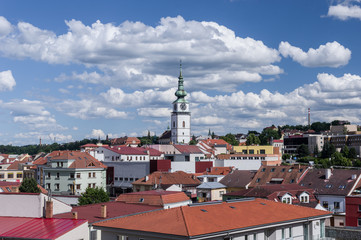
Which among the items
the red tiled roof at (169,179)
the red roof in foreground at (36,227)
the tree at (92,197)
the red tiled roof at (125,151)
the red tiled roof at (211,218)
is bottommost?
the tree at (92,197)

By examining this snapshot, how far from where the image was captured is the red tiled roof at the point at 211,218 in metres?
24.9

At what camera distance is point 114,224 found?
27672 millimetres

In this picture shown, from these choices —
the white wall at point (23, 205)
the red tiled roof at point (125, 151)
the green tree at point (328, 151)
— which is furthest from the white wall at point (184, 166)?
the white wall at point (23, 205)

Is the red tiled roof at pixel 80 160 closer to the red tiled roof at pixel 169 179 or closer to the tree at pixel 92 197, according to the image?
the red tiled roof at pixel 169 179

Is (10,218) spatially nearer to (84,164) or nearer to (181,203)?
(181,203)

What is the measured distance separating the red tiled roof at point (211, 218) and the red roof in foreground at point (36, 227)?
1.95 metres

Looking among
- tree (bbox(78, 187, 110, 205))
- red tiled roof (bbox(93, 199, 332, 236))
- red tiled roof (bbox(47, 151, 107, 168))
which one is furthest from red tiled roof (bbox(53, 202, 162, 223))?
red tiled roof (bbox(47, 151, 107, 168))

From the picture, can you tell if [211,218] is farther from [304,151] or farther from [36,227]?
[304,151]

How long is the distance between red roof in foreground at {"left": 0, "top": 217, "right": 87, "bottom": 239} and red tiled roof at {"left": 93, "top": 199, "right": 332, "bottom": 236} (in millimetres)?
1949

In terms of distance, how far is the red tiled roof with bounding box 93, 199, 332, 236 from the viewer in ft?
81.6

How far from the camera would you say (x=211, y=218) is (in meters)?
26.8

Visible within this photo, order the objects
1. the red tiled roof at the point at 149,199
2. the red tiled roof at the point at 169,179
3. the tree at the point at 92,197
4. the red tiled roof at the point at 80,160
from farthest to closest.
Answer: the red tiled roof at the point at 80,160 < the red tiled roof at the point at 169,179 < the tree at the point at 92,197 < the red tiled roof at the point at 149,199

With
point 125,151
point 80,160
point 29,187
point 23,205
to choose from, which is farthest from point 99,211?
point 125,151

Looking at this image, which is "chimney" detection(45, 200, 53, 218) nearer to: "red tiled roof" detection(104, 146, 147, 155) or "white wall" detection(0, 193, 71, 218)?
"white wall" detection(0, 193, 71, 218)
